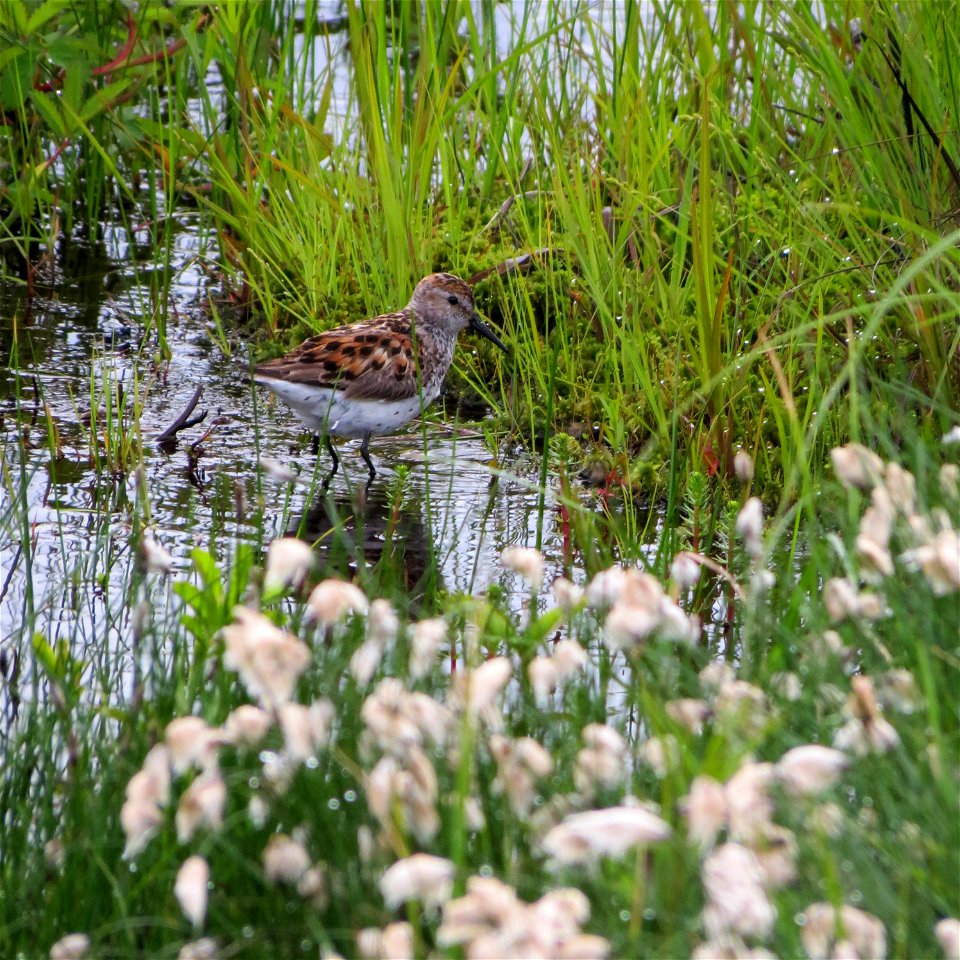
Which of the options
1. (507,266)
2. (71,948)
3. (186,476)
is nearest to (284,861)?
(71,948)

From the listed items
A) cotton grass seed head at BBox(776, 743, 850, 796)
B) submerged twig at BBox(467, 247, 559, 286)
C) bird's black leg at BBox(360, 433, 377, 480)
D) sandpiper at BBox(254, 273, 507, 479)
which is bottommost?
cotton grass seed head at BBox(776, 743, 850, 796)

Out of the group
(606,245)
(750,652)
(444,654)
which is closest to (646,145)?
(606,245)

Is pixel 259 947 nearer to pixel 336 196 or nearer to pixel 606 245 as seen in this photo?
pixel 606 245

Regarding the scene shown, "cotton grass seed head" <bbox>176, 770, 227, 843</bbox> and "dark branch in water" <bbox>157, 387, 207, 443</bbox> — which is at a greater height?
"dark branch in water" <bbox>157, 387, 207, 443</bbox>

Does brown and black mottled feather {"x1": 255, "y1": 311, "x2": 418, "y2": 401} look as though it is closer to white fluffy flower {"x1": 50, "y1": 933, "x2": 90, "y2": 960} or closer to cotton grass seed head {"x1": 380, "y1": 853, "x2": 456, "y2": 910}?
white fluffy flower {"x1": 50, "y1": 933, "x2": 90, "y2": 960}

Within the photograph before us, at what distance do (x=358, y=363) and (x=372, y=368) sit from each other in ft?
0.22

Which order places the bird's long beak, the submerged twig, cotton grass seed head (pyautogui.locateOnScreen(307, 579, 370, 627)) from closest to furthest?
cotton grass seed head (pyautogui.locateOnScreen(307, 579, 370, 627)) < the bird's long beak < the submerged twig

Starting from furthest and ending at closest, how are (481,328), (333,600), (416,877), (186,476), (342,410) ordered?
(481,328), (342,410), (186,476), (333,600), (416,877)

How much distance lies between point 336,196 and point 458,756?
5.62 m

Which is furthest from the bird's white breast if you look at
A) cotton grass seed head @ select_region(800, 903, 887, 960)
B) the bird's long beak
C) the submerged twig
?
cotton grass seed head @ select_region(800, 903, 887, 960)

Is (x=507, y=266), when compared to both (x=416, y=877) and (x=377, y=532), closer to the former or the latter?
(x=377, y=532)

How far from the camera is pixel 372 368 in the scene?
21.8ft

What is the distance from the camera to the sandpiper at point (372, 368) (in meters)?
6.49

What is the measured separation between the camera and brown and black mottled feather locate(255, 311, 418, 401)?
6.49m
